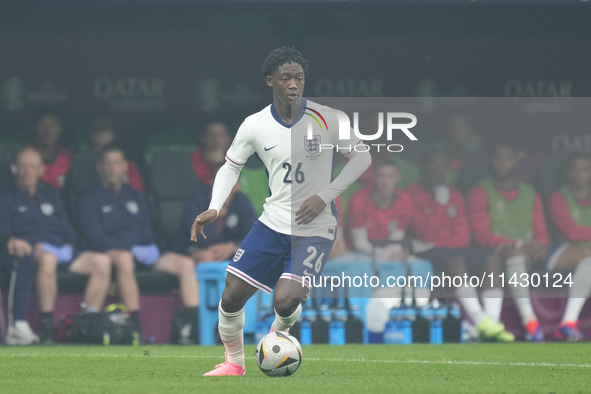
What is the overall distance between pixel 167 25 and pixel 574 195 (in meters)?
4.32

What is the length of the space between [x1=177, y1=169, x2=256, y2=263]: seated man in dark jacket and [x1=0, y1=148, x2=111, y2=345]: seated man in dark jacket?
77cm

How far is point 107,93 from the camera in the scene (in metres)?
10.5

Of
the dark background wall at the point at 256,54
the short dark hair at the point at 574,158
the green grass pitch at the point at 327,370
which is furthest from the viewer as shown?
the dark background wall at the point at 256,54

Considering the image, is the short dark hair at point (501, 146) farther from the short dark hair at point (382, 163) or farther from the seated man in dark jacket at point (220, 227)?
the seated man in dark jacket at point (220, 227)

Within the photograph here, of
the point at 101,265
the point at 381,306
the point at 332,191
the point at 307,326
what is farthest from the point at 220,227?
the point at 332,191

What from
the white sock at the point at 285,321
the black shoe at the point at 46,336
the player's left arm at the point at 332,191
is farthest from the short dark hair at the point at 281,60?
the black shoe at the point at 46,336

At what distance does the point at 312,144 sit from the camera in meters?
5.82

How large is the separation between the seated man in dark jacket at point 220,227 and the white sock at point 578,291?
2.96 meters

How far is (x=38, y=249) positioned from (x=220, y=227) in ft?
5.29

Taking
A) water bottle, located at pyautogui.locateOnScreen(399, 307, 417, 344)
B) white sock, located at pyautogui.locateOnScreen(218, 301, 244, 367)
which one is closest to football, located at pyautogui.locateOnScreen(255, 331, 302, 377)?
white sock, located at pyautogui.locateOnScreen(218, 301, 244, 367)

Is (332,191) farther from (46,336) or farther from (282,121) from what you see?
(46,336)

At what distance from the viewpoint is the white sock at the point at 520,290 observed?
9516 millimetres

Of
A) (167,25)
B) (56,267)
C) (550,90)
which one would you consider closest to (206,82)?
(167,25)

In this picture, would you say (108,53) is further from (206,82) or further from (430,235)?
(430,235)
